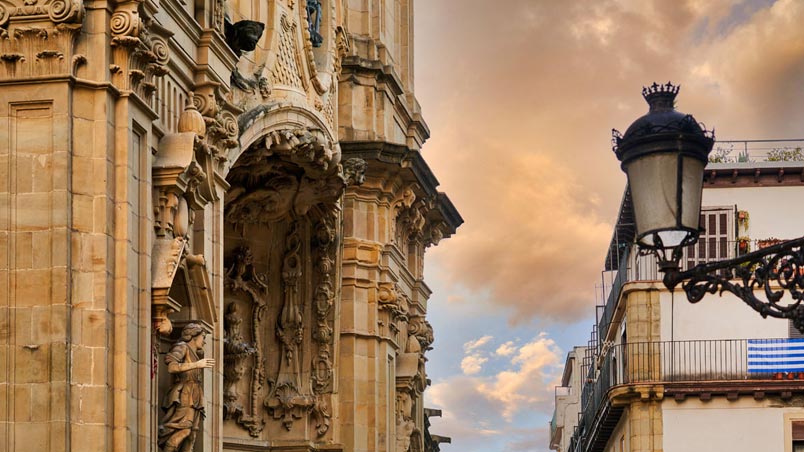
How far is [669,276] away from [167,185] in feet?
27.1

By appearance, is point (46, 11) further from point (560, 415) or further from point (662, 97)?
point (560, 415)

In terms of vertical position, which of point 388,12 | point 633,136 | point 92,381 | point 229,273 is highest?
point 388,12

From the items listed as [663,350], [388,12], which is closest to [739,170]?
[663,350]

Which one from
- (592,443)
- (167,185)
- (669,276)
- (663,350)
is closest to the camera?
(669,276)

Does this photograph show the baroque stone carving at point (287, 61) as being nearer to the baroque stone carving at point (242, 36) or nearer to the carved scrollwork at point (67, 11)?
the baroque stone carving at point (242, 36)

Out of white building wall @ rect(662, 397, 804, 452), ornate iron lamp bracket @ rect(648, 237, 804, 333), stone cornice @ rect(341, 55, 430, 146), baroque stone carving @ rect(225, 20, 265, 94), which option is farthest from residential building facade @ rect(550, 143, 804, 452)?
ornate iron lamp bracket @ rect(648, 237, 804, 333)

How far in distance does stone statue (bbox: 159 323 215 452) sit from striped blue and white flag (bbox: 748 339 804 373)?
32394mm

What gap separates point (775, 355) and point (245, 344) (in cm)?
2287

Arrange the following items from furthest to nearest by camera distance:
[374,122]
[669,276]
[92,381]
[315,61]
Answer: [374,122], [315,61], [92,381], [669,276]

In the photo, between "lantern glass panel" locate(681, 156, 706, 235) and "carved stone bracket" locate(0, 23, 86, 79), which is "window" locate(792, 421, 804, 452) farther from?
"lantern glass panel" locate(681, 156, 706, 235)

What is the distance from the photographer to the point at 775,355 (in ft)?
178

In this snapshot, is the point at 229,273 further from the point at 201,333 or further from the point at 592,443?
the point at 592,443

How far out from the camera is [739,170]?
57.0 meters

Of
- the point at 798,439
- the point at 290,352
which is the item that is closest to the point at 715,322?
the point at 798,439
